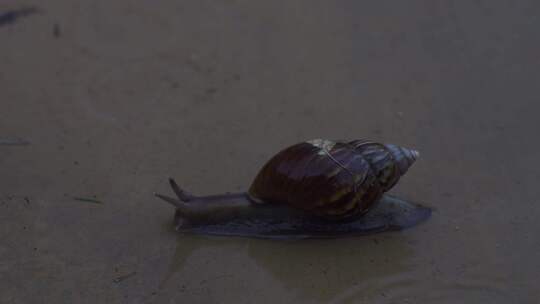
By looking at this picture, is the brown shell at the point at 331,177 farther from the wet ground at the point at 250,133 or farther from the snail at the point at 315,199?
the wet ground at the point at 250,133

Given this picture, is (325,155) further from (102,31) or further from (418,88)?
(102,31)

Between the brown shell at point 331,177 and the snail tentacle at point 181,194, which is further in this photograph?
the snail tentacle at point 181,194

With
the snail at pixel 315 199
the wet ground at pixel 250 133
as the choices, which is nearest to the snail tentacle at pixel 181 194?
the snail at pixel 315 199

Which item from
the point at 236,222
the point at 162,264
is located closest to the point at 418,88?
the point at 236,222

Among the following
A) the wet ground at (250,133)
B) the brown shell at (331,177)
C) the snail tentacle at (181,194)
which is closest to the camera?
the wet ground at (250,133)

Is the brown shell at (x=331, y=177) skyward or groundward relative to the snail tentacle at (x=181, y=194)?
skyward

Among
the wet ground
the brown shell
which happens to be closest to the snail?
the brown shell
